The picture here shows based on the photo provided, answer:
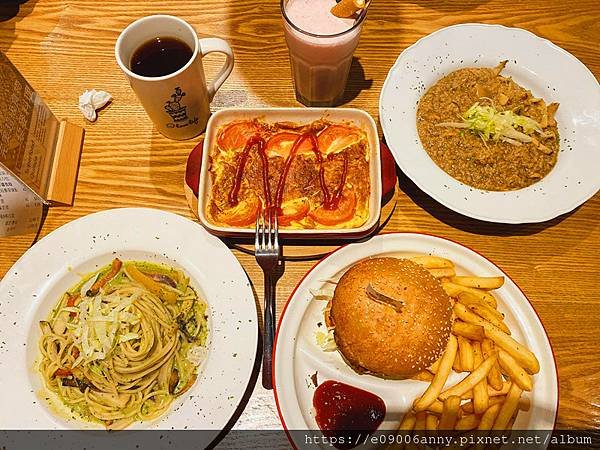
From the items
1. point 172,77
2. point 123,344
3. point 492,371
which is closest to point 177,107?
point 172,77

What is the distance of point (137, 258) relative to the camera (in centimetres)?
188

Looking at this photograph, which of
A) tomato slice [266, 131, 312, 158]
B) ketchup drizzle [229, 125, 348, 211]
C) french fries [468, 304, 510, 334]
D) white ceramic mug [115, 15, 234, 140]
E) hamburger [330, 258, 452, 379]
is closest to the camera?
hamburger [330, 258, 452, 379]

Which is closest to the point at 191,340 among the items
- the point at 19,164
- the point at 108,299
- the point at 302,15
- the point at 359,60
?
the point at 108,299

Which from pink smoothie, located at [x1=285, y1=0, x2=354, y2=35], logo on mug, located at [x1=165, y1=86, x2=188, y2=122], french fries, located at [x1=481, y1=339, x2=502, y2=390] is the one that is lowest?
french fries, located at [x1=481, y1=339, x2=502, y2=390]

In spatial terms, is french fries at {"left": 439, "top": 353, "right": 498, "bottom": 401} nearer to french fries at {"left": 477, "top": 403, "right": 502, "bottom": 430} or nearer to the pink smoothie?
french fries at {"left": 477, "top": 403, "right": 502, "bottom": 430}

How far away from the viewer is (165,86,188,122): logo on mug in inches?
73.4

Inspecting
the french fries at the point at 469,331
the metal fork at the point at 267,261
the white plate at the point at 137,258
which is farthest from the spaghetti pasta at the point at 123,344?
the french fries at the point at 469,331

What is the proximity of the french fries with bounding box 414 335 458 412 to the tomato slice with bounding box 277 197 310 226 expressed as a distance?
0.68 meters

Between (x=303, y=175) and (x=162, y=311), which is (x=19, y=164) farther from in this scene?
(x=303, y=175)

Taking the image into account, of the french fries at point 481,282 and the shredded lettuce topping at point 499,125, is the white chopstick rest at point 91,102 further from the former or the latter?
the french fries at point 481,282

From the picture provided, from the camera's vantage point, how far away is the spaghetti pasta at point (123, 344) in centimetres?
171

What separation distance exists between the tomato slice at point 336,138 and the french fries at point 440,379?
2.77ft

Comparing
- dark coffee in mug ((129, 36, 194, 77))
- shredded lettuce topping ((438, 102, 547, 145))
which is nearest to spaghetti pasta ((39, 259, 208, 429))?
dark coffee in mug ((129, 36, 194, 77))

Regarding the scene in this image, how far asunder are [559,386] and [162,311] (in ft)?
4.68
